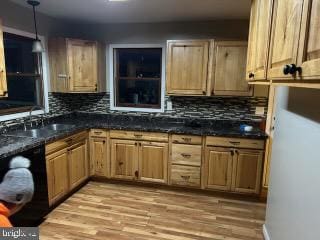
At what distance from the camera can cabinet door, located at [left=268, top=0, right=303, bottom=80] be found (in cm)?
92

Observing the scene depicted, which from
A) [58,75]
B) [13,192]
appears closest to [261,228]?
[13,192]

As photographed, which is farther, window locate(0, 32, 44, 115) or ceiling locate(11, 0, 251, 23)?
window locate(0, 32, 44, 115)

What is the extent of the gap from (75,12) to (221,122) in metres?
2.49

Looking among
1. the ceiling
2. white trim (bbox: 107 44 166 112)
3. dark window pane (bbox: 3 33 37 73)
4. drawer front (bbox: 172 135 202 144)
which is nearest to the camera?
the ceiling

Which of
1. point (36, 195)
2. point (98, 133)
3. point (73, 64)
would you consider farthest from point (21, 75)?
point (36, 195)

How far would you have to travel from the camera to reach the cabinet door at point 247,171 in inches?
118

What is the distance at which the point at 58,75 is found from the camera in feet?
11.1

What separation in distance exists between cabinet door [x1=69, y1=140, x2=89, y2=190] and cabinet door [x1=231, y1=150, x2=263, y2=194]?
6.63ft

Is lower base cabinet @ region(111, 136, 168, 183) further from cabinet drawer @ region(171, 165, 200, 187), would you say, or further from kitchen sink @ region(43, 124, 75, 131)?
kitchen sink @ region(43, 124, 75, 131)

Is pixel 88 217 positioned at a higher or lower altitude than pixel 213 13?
lower

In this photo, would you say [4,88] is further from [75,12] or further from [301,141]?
[301,141]

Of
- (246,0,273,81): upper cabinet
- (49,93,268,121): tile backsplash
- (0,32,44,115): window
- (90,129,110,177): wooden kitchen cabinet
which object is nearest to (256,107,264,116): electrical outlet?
(49,93,268,121): tile backsplash

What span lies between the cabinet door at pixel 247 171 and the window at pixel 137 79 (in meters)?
1.41

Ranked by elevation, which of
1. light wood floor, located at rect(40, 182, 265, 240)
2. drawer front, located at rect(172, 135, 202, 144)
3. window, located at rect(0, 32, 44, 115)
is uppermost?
window, located at rect(0, 32, 44, 115)
